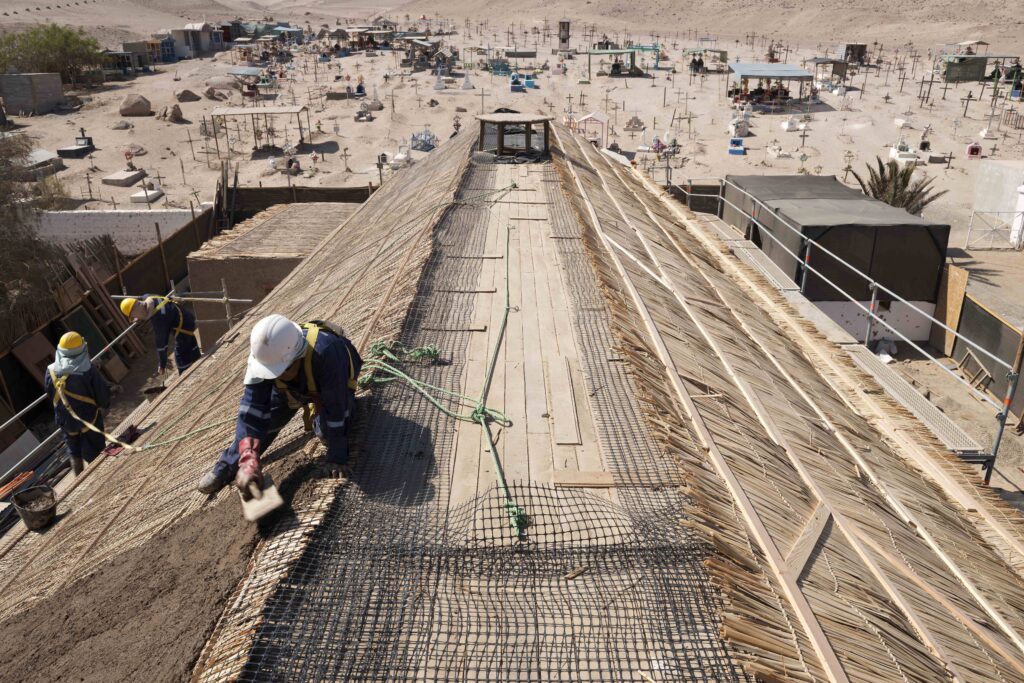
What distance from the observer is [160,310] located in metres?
10.0

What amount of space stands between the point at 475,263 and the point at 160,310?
4.81 metres

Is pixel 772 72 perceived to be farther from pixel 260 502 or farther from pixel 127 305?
pixel 260 502

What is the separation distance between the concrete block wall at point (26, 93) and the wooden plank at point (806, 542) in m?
53.0

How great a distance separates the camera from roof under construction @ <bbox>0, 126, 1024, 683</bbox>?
135 inches

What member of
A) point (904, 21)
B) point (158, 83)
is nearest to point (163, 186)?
point (158, 83)

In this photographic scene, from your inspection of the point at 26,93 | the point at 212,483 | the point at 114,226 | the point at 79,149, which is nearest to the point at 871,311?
the point at 212,483

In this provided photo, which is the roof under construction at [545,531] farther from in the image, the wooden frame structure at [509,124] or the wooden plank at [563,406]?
the wooden frame structure at [509,124]

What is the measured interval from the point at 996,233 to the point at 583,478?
26.5 metres

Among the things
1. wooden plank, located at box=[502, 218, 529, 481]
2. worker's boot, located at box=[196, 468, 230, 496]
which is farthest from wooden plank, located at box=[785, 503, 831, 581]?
worker's boot, located at box=[196, 468, 230, 496]

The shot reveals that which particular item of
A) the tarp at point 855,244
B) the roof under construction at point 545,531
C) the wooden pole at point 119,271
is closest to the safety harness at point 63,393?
the roof under construction at point 545,531

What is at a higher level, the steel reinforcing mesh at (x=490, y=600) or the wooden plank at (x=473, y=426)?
the wooden plank at (x=473, y=426)

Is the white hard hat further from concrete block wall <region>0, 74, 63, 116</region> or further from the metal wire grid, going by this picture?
concrete block wall <region>0, 74, 63, 116</region>

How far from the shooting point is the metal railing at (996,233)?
24.0 meters

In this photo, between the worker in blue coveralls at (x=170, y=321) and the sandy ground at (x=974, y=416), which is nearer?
the worker in blue coveralls at (x=170, y=321)
